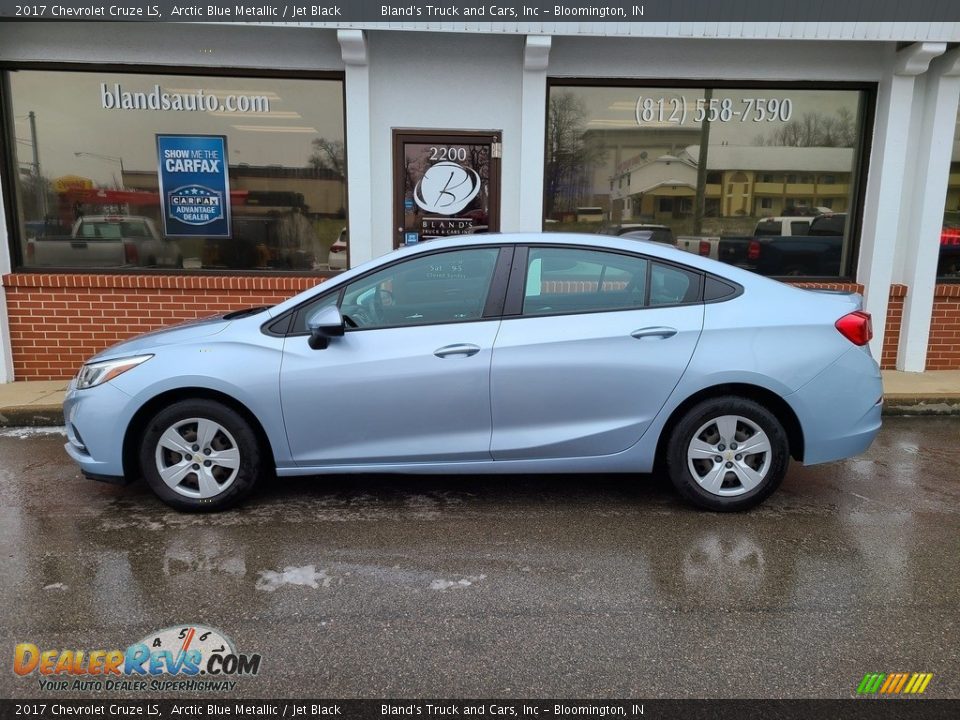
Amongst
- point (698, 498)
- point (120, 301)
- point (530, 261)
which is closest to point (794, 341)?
point (698, 498)

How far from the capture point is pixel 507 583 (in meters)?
3.26

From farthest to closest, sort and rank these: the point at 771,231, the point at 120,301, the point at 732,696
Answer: the point at 771,231 < the point at 120,301 < the point at 732,696

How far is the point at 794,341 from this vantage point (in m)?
3.89

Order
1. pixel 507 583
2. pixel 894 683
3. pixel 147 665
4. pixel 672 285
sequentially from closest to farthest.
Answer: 1. pixel 894 683
2. pixel 147 665
3. pixel 507 583
4. pixel 672 285

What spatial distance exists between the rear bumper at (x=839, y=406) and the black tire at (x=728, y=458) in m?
0.16

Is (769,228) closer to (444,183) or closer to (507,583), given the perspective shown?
(444,183)

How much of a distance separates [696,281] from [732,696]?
230 centimetres

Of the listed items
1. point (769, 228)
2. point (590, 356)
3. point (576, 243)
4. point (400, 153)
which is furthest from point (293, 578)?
point (769, 228)

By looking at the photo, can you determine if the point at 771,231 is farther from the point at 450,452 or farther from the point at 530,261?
the point at 450,452

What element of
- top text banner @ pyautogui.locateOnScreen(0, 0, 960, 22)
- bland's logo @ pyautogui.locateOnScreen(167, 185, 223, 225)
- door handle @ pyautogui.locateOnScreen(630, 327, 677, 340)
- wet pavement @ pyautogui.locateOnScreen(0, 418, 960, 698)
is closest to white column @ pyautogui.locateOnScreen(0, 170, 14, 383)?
bland's logo @ pyautogui.locateOnScreen(167, 185, 223, 225)

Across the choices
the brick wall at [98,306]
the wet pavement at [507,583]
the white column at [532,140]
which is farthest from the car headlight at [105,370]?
the white column at [532,140]

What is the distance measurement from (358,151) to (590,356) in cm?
434

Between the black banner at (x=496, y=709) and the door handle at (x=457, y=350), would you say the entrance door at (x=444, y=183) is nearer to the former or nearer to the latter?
the door handle at (x=457, y=350)

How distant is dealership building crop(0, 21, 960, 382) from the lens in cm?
707
